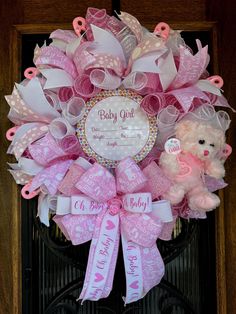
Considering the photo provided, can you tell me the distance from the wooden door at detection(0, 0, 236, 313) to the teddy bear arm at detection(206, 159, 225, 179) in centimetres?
14

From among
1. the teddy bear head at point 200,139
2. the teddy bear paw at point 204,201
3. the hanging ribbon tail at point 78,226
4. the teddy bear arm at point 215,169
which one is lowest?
the hanging ribbon tail at point 78,226

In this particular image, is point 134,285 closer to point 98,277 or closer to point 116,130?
point 98,277

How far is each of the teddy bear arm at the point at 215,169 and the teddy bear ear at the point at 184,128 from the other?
0.07 meters

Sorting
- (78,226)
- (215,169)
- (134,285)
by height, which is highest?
(215,169)

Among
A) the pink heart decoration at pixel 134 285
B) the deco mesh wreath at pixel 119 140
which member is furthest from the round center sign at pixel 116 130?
the pink heart decoration at pixel 134 285

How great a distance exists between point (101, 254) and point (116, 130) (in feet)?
0.74

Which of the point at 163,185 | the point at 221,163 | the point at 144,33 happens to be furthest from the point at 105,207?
the point at 144,33

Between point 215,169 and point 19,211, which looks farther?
point 19,211

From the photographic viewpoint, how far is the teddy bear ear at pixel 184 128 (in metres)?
0.80

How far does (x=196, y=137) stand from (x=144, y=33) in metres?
0.22

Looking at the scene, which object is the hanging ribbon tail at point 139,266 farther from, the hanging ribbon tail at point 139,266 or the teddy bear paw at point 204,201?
the teddy bear paw at point 204,201

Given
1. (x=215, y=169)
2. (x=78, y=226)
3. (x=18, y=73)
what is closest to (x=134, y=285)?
(x=78, y=226)

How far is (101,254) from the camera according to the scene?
803mm

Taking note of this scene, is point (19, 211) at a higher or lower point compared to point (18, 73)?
lower
